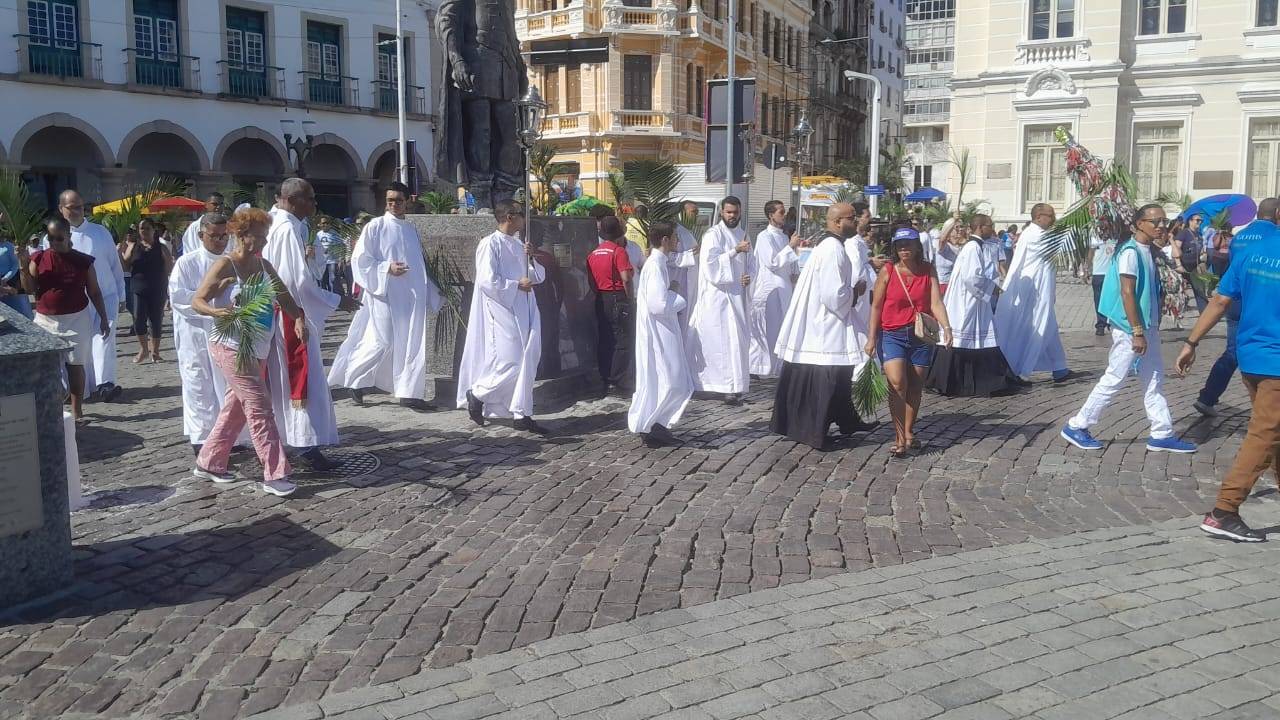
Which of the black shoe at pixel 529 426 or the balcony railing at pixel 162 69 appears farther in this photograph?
the balcony railing at pixel 162 69

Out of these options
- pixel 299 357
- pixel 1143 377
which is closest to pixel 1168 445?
pixel 1143 377

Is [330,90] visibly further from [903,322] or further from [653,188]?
[903,322]

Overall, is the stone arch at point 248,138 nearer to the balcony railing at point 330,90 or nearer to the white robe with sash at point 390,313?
the balcony railing at point 330,90

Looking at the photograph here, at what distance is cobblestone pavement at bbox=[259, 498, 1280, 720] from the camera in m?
3.80

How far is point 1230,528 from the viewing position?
567 centimetres

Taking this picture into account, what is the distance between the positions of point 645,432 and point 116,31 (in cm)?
2774

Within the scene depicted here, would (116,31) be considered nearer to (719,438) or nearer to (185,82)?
(185,82)

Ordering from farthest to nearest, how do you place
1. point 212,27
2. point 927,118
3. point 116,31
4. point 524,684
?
point 927,118
point 212,27
point 116,31
point 524,684

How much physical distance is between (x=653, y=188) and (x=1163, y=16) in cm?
2048

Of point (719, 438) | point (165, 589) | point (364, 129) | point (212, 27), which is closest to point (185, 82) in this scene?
point (212, 27)

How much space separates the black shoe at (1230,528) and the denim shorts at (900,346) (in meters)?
2.41

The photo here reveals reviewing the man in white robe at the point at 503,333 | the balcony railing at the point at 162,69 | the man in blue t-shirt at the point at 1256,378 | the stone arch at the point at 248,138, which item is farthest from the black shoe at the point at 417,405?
the balcony railing at the point at 162,69

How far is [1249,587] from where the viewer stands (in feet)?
16.3

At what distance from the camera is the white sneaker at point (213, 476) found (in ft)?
22.3
